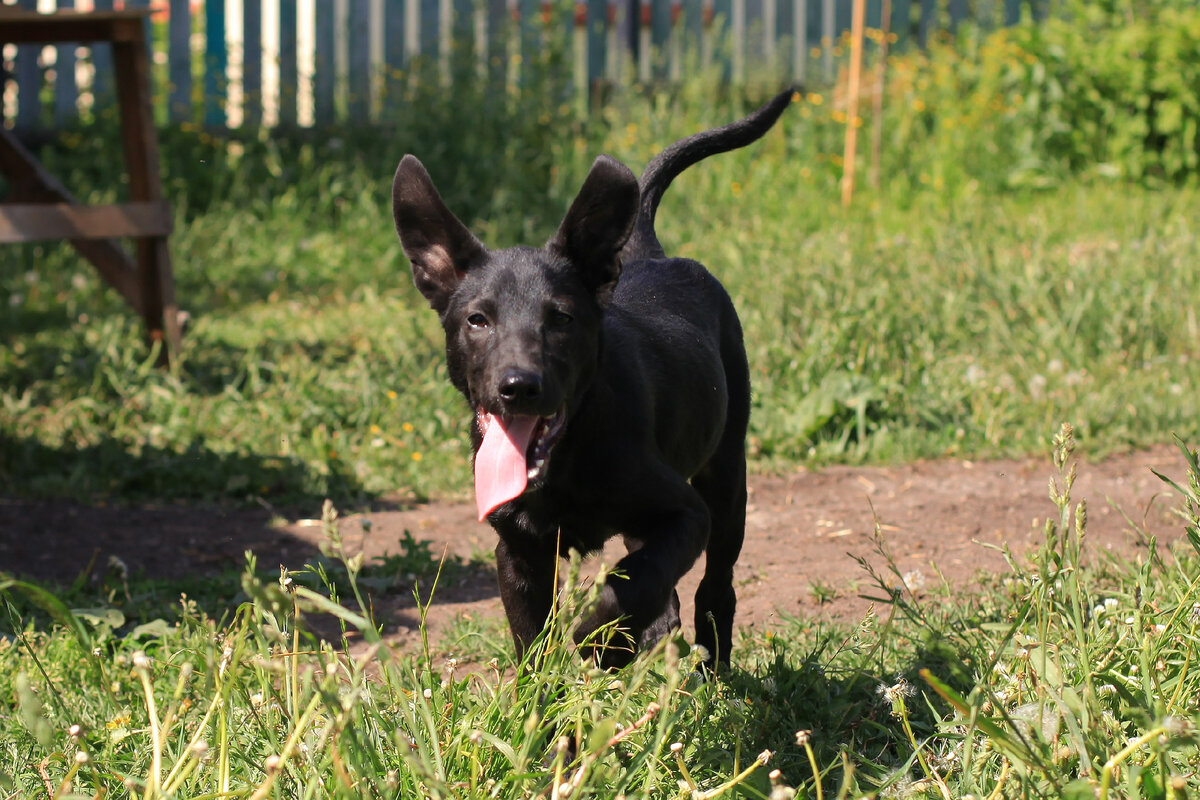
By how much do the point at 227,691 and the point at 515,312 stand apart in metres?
1.06

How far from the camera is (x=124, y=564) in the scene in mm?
3695

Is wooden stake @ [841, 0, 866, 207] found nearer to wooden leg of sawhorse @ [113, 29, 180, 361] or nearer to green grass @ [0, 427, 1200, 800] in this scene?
wooden leg of sawhorse @ [113, 29, 180, 361]

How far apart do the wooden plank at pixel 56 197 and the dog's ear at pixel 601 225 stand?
3545mm

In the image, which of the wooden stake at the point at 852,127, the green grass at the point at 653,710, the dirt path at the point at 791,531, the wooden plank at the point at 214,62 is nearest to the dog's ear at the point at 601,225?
the green grass at the point at 653,710

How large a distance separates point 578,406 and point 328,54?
284 inches

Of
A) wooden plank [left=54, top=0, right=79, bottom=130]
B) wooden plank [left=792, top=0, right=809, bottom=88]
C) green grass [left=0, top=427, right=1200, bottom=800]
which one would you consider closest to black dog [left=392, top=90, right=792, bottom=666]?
green grass [left=0, top=427, right=1200, bottom=800]

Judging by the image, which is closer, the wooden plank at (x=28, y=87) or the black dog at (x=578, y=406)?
the black dog at (x=578, y=406)

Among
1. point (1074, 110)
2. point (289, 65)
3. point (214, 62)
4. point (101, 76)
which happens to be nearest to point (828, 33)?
point (1074, 110)

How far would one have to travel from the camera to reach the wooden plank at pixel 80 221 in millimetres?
5199

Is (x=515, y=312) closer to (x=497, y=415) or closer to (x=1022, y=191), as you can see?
(x=497, y=415)

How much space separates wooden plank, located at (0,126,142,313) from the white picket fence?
2697mm

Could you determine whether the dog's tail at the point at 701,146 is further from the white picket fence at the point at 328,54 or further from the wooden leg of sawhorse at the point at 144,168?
the white picket fence at the point at 328,54

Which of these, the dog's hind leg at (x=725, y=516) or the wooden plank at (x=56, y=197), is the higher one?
the wooden plank at (x=56, y=197)

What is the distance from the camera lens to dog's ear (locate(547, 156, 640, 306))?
2.74m
